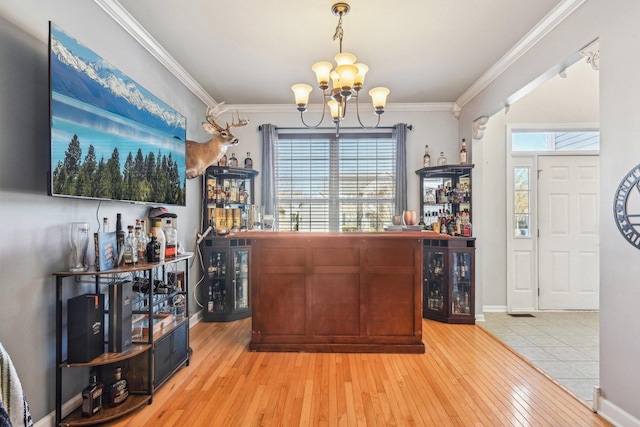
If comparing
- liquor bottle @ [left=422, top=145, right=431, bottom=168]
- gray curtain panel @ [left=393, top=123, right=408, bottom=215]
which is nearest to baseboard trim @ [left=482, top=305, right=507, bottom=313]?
gray curtain panel @ [left=393, top=123, right=408, bottom=215]

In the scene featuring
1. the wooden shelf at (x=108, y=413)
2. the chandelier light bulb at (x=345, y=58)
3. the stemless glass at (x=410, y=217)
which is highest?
the chandelier light bulb at (x=345, y=58)

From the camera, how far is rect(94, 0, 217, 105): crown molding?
254cm

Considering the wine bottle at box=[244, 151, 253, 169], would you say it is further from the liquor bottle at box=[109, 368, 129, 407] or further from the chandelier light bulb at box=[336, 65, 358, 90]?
the liquor bottle at box=[109, 368, 129, 407]

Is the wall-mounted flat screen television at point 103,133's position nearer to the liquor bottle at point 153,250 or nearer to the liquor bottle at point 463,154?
the liquor bottle at point 153,250

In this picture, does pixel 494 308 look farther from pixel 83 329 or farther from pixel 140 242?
pixel 83 329

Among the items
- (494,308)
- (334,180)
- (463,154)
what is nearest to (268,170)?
(334,180)

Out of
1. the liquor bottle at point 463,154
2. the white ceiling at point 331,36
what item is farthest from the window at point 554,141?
the white ceiling at point 331,36

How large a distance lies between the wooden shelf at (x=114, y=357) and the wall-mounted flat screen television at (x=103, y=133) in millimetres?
1057

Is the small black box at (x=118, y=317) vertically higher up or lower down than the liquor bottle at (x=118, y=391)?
higher up

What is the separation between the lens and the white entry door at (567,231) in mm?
4629

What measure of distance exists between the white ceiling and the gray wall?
78cm

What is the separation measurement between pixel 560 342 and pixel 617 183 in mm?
2243

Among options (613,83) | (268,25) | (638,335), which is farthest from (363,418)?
(268,25)

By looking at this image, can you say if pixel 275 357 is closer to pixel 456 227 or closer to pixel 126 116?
pixel 126 116
